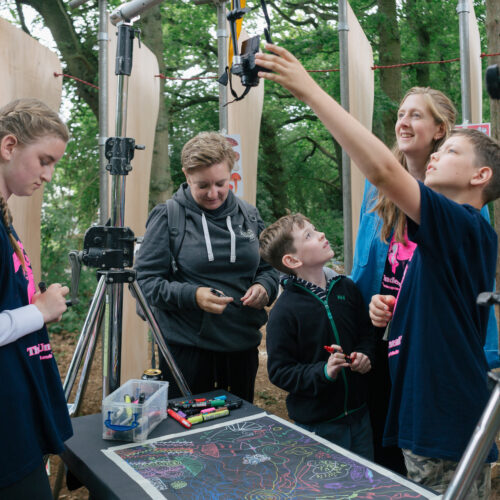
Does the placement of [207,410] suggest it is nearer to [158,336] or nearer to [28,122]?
[158,336]

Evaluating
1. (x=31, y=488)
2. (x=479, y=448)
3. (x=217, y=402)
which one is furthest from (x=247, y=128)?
(x=479, y=448)

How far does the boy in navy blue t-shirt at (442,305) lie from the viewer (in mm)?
1211

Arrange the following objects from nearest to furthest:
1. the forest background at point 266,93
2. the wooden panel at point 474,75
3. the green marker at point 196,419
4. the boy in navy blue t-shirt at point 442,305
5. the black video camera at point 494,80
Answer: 1. the black video camera at point 494,80
2. the boy in navy blue t-shirt at point 442,305
3. the green marker at point 196,419
4. the wooden panel at point 474,75
5. the forest background at point 266,93

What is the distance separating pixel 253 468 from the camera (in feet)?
4.46

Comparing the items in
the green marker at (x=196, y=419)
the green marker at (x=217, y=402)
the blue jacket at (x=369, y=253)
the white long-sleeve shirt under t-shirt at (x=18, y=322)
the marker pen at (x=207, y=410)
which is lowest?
the green marker at (x=196, y=419)

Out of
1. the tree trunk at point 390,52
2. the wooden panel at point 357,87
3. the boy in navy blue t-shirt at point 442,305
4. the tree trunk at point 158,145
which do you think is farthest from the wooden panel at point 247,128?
the tree trunk at point 390,52

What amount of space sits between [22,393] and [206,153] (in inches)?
45.1

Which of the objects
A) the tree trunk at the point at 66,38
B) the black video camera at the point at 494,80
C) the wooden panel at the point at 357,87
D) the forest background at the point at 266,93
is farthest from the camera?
the tree trunk at the point at 66,38

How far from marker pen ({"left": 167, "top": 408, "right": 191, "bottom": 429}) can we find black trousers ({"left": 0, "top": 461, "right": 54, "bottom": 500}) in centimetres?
43

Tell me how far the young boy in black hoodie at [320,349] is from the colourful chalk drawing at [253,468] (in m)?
0.18

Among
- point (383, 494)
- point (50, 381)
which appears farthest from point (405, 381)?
point (50, 381)

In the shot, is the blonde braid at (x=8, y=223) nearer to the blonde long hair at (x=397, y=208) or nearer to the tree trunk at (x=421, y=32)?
the blonde long hair at (x=397, y=208)

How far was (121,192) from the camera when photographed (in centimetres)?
192

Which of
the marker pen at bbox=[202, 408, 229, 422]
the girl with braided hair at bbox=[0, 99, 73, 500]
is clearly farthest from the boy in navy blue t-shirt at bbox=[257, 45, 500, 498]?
the girl with braided hair at bbox=[0, 99, 73, 500]
